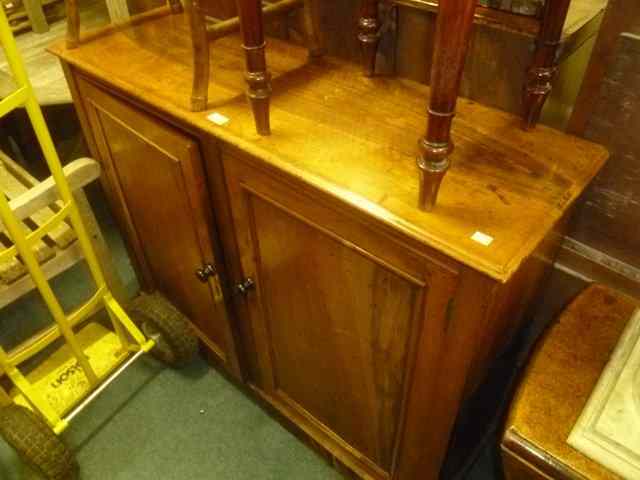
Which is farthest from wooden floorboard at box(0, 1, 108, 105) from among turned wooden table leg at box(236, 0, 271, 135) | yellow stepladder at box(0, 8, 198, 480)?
turned wooden table leg at box(236, 0, 271, 135)

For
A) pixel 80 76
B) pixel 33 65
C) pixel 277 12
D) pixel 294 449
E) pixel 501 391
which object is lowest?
pixel 294 449

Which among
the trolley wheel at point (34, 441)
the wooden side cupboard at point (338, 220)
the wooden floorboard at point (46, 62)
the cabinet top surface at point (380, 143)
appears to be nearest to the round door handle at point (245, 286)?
the wooden side cupboard at point (338, 220)

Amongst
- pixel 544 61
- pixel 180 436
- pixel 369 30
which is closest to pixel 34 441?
pixel 180 436

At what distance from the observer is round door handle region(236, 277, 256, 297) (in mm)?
1134

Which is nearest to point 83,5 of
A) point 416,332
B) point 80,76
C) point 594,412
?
point 80,76

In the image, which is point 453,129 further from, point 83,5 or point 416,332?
point 83,5

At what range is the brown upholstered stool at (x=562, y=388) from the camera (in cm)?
78

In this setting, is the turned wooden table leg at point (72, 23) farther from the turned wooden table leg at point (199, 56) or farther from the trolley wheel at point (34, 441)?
the trolley wheel at point (34, 441)

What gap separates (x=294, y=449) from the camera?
4.90 ft

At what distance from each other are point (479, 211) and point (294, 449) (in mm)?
1014

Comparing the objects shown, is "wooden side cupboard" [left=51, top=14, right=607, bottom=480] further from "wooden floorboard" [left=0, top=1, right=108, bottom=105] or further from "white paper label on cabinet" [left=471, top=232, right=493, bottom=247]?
A: "wooden floorboard" [left=0, top=1, right=108, bottom=105]

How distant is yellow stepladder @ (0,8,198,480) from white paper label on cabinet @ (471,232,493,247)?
82 cm

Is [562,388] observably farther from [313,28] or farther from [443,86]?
[313,28]

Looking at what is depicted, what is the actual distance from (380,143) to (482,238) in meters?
0.26
